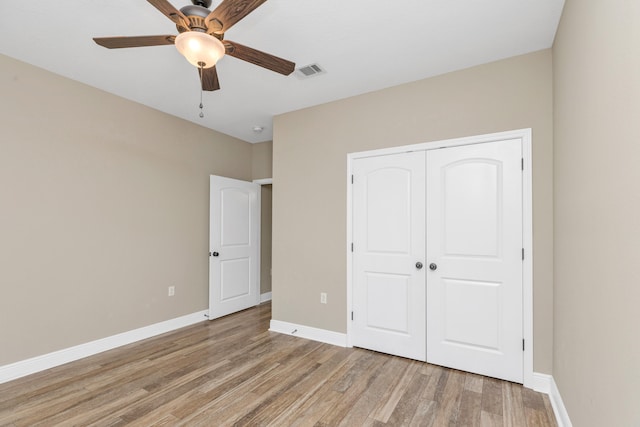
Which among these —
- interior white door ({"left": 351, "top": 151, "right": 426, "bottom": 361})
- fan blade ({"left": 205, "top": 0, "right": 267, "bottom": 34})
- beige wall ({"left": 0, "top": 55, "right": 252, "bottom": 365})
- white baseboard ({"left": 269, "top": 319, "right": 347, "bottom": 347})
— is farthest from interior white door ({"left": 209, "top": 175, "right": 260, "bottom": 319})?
fan blade ({"left": 205, "top": 0, "right": 267, "bottom": 34})

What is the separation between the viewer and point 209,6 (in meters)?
1.92

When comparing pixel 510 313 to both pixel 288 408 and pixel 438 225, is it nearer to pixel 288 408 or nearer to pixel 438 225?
pixel 438 225

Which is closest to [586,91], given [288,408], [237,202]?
[288,408]

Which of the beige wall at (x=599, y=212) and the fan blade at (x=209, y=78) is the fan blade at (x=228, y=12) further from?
the beige wall at (x=599, y=212)

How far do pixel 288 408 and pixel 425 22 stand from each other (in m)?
2.93

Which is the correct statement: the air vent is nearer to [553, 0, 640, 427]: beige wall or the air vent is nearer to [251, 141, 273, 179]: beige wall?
[553, 0, 640, 427]: beige wall

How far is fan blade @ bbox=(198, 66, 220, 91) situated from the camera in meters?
2.02

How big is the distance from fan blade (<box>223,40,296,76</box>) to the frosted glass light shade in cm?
11

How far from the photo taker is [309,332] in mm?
3566

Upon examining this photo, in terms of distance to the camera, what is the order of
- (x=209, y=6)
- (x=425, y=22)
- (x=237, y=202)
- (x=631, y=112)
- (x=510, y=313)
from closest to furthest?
(x=631, y=112) < (x=209, y=6) < (x=425, y=22) < (x=510, y=313) < (x=237, y=202)

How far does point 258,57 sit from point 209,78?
1.40 feet

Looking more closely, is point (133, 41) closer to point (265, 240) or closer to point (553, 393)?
point (553, 393)

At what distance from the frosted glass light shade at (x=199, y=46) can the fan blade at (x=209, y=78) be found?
0.21 metres

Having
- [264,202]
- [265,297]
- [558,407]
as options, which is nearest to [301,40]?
[558,407]
